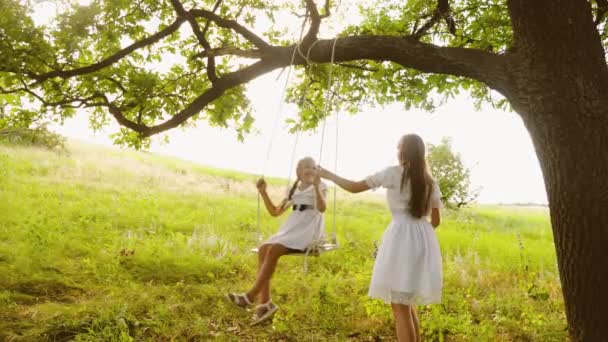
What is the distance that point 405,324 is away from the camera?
3926mm

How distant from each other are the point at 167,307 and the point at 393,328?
119 inches

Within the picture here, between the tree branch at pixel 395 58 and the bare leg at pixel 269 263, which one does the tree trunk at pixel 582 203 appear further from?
the bare leg at pixel 269 263

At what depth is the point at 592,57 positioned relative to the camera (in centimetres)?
400

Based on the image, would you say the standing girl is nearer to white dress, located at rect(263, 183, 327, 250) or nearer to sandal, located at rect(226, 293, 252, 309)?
white dress, located at rect(263, 183, 327, 250)

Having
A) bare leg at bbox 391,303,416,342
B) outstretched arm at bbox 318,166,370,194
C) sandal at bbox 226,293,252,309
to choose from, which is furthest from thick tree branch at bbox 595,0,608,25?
sandal at bbox 226,293,252,309

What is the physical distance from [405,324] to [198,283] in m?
4.68

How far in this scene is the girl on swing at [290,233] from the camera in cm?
510

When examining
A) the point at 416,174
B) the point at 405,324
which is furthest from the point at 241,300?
the point at 416,174

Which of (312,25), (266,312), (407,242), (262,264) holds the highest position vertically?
(312,25)

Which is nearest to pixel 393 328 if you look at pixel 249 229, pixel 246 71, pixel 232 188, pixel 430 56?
pixel 430 56

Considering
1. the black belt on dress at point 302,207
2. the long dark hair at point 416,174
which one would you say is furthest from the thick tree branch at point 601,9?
the black belt on dress at point 302,207

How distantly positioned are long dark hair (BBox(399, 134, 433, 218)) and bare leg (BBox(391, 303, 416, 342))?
83cm

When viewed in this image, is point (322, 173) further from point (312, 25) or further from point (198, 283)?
point (198, 283)

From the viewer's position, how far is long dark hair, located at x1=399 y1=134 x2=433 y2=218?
3.99 meters
